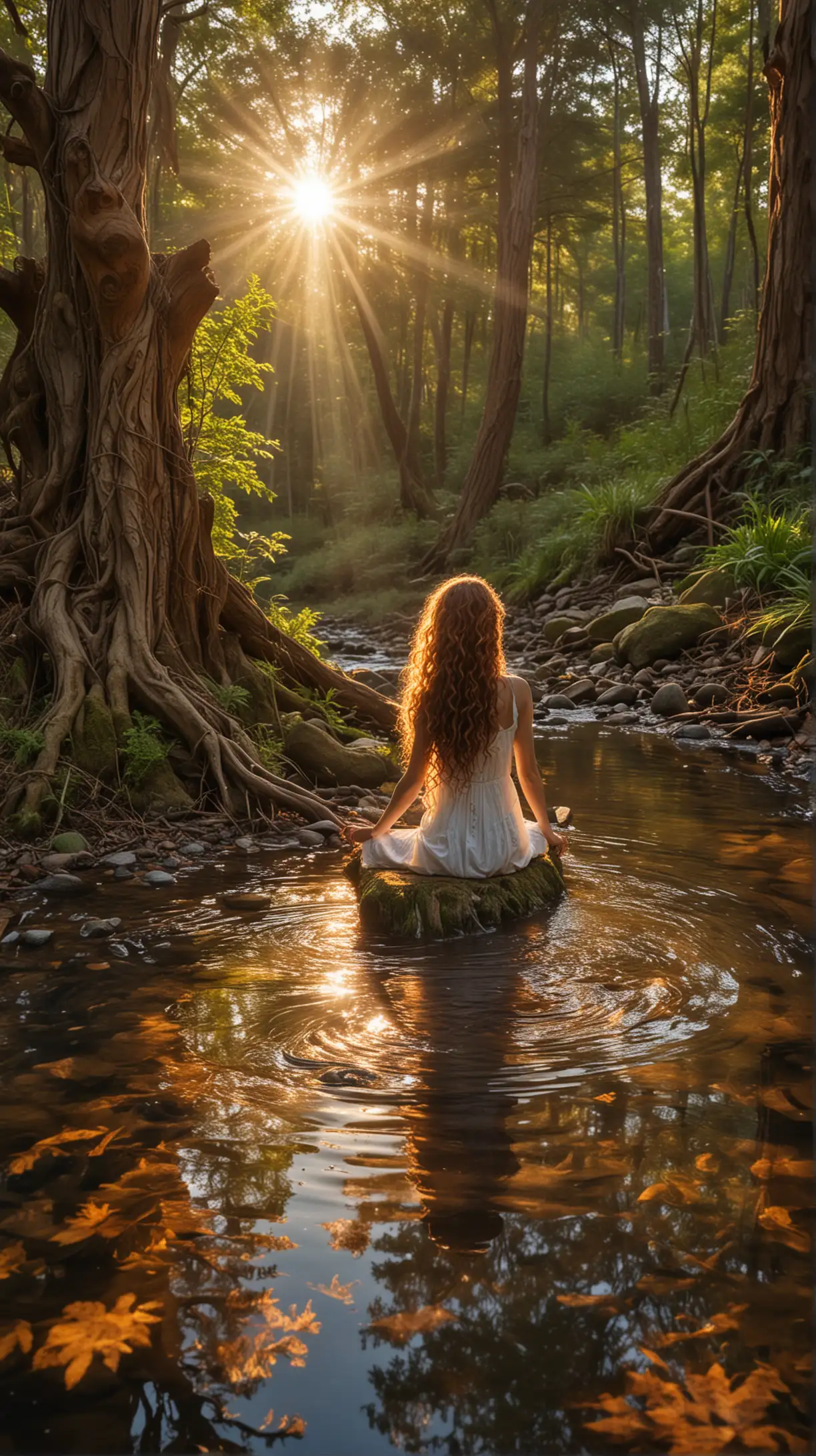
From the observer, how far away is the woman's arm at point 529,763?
5.22 m

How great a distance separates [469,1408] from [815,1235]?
37.5 inches

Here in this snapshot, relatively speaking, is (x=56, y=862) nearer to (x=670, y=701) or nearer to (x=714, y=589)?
(x=670, y=701)

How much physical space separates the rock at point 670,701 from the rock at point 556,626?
3587 mm

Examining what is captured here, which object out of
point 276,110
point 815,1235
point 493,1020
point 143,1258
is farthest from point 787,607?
point 276,110

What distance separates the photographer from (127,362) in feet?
24.0

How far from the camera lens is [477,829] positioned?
17.1 feet

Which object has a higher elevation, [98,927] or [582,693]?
[582,693]

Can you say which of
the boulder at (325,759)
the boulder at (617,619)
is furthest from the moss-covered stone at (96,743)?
the boulder at (617,619)

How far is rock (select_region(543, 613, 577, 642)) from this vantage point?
14.7 meters

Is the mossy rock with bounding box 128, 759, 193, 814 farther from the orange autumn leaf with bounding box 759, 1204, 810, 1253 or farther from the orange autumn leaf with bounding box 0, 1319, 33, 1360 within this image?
the orange autumn leaf with bounding box 759, 1204, 810, 1253

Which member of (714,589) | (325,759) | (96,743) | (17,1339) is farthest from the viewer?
(714,589)

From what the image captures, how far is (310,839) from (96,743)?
1.38 meters

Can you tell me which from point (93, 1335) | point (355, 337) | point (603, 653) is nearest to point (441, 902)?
point (93, 1335)

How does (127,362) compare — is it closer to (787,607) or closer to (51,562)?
(51,562)
